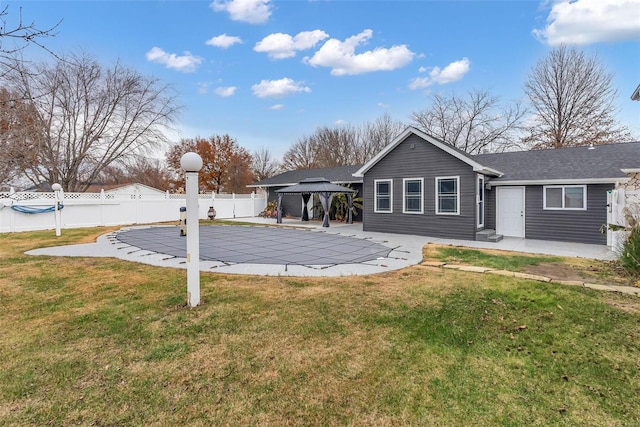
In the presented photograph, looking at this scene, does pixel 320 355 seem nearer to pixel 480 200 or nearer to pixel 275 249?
pixel 275 249

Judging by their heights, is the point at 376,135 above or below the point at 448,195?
above

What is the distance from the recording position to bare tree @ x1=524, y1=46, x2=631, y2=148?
19.5 meters

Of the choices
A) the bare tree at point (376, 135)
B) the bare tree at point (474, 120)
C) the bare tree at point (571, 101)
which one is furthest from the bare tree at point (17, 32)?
the bare tree at point (376, 135)

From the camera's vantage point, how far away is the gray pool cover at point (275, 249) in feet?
23.5

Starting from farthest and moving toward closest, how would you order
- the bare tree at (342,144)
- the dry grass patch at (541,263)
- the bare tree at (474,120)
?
1. the bare tree at (342,144)
2. the bare tree at (474,120)
3. the dry grass patch at (541,263)

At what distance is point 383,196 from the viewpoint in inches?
504

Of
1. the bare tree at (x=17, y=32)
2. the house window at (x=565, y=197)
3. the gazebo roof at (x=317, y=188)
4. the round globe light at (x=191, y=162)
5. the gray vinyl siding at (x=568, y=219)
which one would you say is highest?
the bare tree at (x=17, y=32)

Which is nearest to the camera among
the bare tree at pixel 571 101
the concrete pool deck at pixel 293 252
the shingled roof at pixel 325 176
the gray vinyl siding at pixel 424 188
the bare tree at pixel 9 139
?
the bare tree at pixel 9 139

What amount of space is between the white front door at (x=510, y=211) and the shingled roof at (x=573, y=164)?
529 mm

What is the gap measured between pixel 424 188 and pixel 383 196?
1726mm

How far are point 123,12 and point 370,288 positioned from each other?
28.7 ft

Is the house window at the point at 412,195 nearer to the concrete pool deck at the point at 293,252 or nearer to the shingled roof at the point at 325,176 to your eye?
the concrete pool deck at the point at 293,252

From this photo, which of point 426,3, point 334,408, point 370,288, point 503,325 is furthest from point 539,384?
point 426,3

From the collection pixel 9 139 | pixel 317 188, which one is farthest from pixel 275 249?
pixel 317 188
